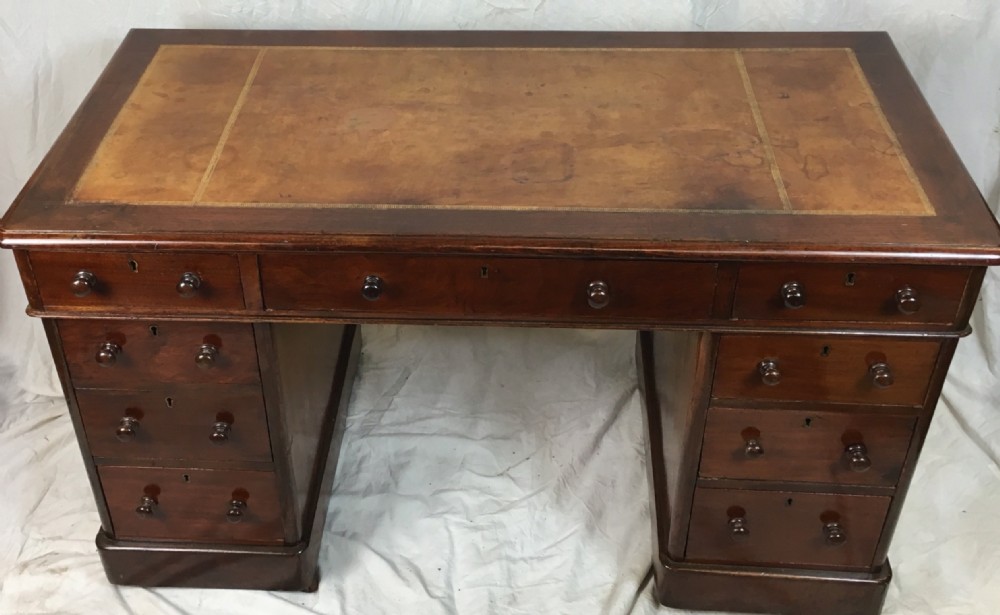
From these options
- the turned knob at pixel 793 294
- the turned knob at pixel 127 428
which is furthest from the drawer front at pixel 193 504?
the turned knob at pixel 793 294

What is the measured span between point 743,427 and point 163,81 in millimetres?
1053

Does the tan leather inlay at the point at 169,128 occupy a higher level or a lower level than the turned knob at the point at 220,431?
higher

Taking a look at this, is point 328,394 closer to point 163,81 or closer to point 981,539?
point 163,81

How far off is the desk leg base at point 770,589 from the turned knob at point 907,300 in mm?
565

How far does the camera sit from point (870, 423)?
60.0 inches

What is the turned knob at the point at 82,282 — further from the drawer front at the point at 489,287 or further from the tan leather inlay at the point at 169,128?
the drawer front at the point at 489,287

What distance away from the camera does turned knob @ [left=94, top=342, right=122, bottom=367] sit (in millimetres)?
1465

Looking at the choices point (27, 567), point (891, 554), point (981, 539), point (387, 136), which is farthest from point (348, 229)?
point (981, 539)

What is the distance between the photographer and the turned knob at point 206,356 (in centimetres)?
147

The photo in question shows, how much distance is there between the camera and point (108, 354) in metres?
1.46

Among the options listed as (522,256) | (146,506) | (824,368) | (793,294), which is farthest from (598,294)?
(146,506)

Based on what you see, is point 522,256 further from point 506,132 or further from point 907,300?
point 907,300

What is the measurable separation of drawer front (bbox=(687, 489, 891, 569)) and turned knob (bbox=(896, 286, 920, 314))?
39 centimetres

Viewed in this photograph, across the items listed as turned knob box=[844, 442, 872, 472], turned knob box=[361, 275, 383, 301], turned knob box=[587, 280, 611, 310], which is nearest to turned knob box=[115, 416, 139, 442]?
turned knob box=[361, 275, 383, 301]
